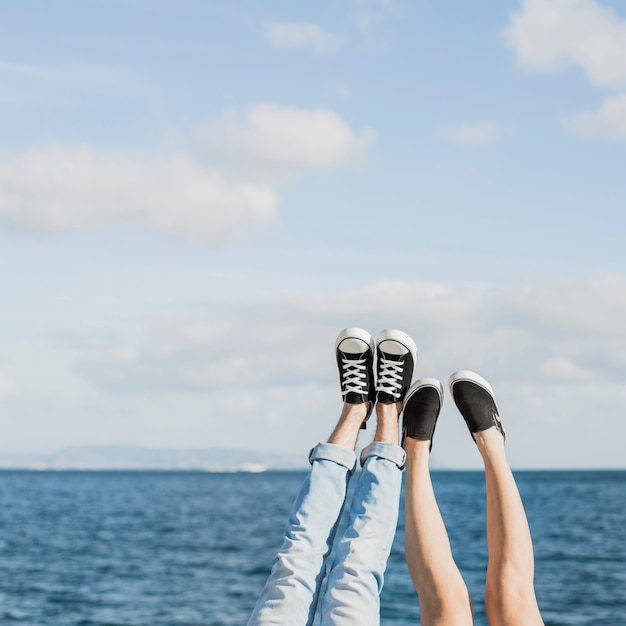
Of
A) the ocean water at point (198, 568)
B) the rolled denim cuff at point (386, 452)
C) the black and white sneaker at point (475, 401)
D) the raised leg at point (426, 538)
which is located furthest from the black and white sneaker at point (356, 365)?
the ocean water at point (198, 568)

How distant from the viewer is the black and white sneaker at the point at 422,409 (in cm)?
589

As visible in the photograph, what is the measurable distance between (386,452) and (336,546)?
0.67 meters

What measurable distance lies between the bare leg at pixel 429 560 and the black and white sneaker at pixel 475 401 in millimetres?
493

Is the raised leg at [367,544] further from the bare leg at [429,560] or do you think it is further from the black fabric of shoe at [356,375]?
the black fabric of shoe at [356,375]

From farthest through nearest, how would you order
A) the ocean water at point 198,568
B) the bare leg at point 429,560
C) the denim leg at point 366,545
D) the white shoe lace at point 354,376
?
the ocean water at point 198,568 → the white shoe lace at point 354,376 → the bare leg at point 429,560 → the denim leg at point 366,545

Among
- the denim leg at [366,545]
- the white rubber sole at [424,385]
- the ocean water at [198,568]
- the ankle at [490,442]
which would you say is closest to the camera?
the denim leg at [366,545]

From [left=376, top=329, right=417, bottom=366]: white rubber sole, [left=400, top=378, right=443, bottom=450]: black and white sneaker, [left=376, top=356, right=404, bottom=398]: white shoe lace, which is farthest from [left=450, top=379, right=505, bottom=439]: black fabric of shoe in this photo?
[left=376, top=329, right=417, bottom=366]: white rubber sole

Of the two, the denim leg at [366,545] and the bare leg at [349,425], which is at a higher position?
the bare leg at [349,425]

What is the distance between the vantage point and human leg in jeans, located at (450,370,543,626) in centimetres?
493

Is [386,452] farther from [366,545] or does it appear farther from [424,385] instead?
[424,385]

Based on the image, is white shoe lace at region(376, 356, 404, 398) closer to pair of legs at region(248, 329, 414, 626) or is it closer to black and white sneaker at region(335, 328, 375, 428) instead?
black and white sneaker at region(335, 328, 375, 428)

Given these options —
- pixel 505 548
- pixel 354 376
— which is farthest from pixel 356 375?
pixel 505 548

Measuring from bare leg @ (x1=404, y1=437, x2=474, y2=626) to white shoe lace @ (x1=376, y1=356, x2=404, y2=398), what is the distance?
2.61ft

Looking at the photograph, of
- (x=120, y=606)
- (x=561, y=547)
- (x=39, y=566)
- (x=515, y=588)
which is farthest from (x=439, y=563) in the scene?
(x=561, y=547)
